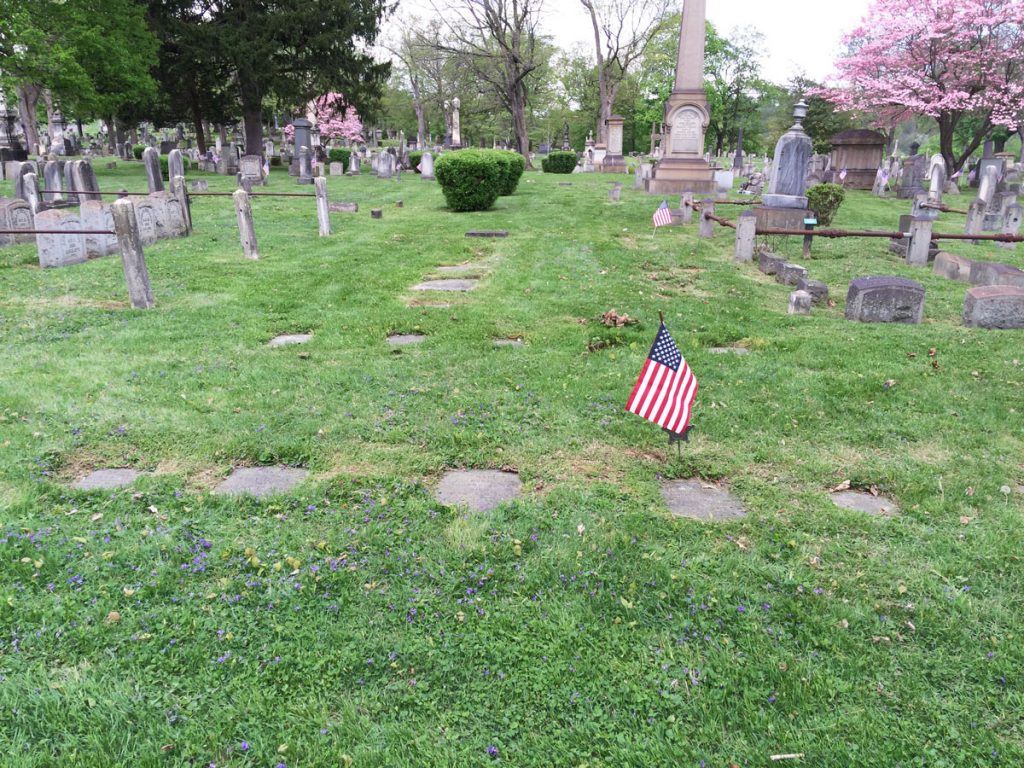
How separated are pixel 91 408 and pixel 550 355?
155 inches

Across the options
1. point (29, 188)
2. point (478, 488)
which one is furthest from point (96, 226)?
point (478, 488)

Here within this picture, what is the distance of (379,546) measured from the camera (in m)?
3.45

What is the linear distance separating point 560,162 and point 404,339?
29.5m

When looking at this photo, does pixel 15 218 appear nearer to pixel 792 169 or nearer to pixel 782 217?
A: pixel 782 217

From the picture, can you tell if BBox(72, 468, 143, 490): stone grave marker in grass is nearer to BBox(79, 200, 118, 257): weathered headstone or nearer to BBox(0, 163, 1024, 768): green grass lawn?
BBox(0, 163, 1024, 768): green grass lawn

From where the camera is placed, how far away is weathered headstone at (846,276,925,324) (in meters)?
7.45

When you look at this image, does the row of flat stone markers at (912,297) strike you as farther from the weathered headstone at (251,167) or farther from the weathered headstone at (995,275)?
the weathered headstone at (251,167)

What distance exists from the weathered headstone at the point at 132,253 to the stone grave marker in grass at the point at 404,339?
3275 millimetres

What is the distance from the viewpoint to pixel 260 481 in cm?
412

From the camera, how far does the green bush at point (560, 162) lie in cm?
3378

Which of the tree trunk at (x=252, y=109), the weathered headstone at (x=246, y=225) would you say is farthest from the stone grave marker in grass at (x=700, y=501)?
the tree trunk at (x=252, y=109)

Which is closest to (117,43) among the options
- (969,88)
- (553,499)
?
(553,499)

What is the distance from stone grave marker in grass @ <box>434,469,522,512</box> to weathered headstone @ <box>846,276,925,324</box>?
5531 millimetres

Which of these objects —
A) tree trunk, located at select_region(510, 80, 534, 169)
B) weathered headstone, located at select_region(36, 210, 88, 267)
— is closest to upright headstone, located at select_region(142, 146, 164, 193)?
weathered headstone, located at select_region(36, 210, 88, 267)
